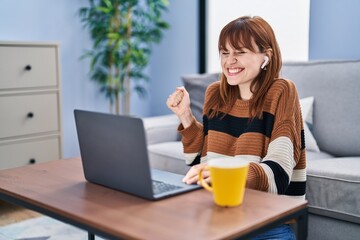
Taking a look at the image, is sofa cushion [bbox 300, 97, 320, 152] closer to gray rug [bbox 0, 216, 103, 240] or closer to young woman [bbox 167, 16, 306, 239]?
young woman [bbox 167, 16, 306, 239]

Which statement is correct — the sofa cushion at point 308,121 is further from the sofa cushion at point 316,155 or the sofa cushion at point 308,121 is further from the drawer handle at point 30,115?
the drawer handle at point 30,115

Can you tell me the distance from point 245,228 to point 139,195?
1.02ft

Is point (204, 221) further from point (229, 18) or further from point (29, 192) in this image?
point (229, 18)

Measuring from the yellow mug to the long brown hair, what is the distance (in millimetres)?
429

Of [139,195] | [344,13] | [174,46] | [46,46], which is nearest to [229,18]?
[174,46]

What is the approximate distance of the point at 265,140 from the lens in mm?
1460

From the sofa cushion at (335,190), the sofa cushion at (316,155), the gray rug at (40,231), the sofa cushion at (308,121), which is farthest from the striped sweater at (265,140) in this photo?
the gray rug at (40,231)

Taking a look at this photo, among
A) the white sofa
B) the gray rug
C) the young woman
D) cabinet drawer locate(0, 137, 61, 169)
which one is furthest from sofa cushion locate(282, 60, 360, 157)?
cabinet drawer locate(0, 137, 61, 169)

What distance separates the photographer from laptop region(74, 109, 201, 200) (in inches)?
42.8

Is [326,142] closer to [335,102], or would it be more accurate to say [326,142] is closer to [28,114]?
[335,102]

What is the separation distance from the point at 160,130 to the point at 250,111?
4.26ft

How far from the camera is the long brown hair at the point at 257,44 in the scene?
1.51 metres

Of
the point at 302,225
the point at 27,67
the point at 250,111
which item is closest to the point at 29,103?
the point at 27,67

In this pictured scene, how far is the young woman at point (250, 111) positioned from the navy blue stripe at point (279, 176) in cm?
1
